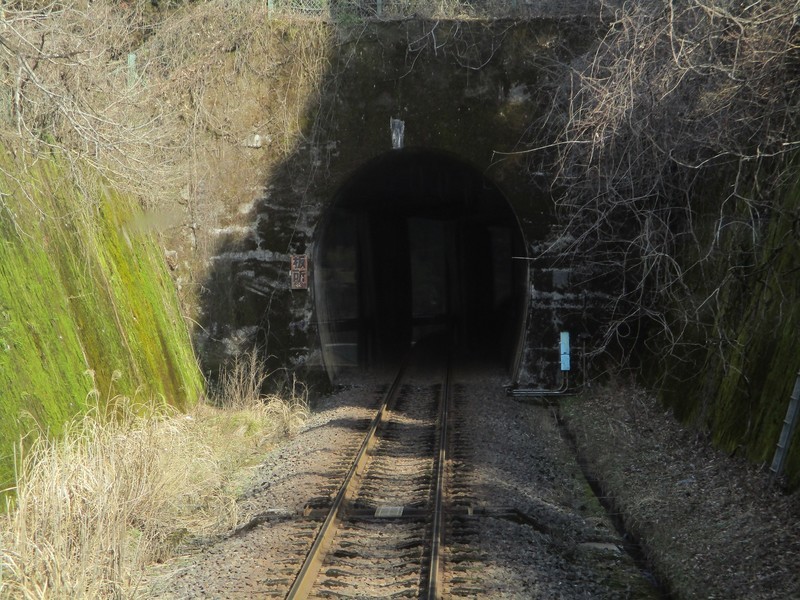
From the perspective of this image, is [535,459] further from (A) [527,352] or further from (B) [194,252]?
(B) [194,252]

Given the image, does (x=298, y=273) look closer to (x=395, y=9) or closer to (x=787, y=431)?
(x=395, y=9)

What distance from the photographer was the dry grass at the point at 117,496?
475 centimetres

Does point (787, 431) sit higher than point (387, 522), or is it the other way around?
point (787, 431)

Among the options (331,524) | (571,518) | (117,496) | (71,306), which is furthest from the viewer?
(71,306)

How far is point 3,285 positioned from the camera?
6766mm

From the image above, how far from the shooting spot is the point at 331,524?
682 centimetres

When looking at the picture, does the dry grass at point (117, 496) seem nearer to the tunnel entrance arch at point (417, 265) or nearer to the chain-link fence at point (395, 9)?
the tunnel entrance arch at point (417, 265)

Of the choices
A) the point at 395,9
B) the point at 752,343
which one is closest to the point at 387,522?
the point at 752,343

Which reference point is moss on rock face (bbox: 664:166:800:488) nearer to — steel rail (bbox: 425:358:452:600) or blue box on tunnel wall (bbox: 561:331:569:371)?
steel rail (bbox: 425:358:452:600)

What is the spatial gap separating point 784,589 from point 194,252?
9567mm

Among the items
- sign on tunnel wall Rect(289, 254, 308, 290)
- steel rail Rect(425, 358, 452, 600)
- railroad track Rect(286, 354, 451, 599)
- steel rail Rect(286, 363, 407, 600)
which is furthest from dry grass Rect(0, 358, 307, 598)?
sign on tunnel wall Rect(289, 254, 308, 290)

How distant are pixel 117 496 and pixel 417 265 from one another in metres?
20.7

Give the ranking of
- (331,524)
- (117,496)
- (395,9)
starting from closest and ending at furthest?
1. (117,496)
2. (331,524)
3. (395,9)

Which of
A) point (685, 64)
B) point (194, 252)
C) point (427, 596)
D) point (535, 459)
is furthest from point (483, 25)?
point (427, 596)
